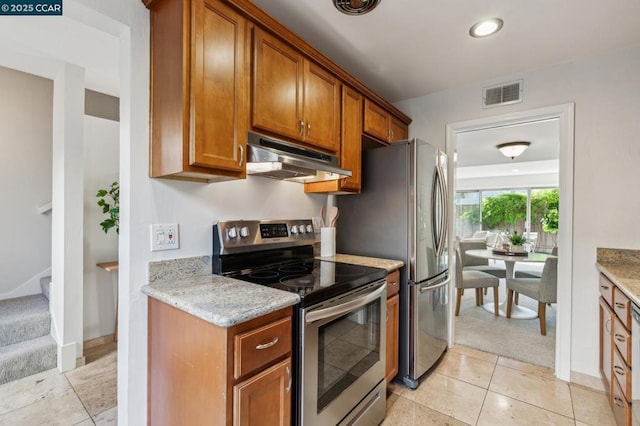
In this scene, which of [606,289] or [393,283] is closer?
[606,289]

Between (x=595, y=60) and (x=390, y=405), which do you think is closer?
(x=390, y=405)

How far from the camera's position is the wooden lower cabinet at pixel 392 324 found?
2081mm

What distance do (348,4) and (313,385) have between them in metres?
1.98

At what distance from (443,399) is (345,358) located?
101 centimetres

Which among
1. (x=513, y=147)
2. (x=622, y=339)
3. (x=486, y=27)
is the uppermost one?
(x=486, y=27)

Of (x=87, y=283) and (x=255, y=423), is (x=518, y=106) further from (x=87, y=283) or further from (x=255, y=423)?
(x=87, y=283)

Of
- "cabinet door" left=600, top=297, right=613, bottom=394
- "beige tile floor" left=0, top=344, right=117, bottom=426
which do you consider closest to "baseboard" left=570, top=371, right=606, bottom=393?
"cabinet door" left=600, top=297, right=613, bottom=394

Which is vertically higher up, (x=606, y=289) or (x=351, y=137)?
(x=351, y=137)

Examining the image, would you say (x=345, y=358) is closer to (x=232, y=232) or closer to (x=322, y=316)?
(x=322, y=316)

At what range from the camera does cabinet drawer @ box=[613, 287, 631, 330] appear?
1480mm

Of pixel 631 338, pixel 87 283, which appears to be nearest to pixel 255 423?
pixel 631 338

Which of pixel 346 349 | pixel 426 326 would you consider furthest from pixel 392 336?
pixel 346 349

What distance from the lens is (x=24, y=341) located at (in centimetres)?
242

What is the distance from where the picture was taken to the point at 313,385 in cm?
131
